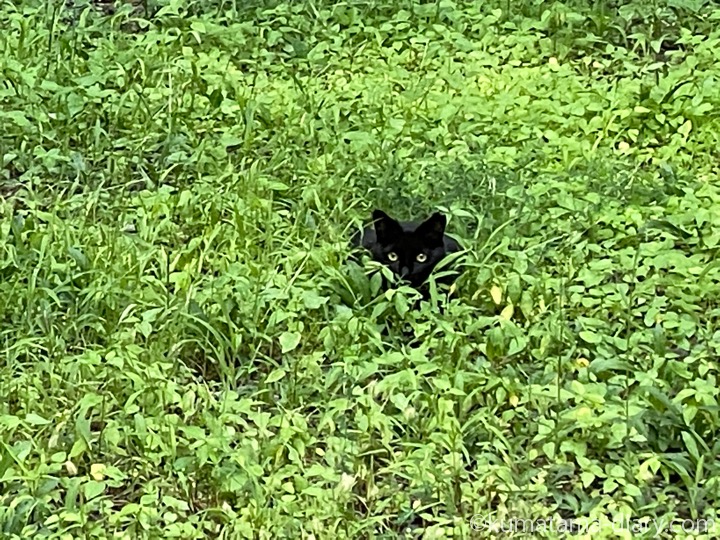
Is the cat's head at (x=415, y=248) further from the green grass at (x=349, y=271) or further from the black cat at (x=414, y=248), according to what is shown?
the green grass at (x=349, y=271)

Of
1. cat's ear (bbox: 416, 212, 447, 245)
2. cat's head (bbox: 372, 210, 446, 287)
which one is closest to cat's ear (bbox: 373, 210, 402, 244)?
cat's head (bbox: 372, 210, 446, 287)

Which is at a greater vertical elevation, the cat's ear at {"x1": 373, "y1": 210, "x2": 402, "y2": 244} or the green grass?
the cat's ear at {"x1": 373, "y1": 210, "x2": 402, "y2": 244}

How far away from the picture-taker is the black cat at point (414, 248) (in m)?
5.08

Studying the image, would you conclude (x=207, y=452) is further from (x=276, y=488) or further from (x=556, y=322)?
(x=556, y=322)

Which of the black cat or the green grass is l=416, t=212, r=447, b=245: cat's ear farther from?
the green grass

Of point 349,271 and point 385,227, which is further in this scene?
point 385,227

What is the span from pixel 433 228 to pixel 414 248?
12 cm

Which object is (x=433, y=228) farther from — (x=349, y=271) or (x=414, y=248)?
(x=349, y=271)

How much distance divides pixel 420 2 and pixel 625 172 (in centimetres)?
220

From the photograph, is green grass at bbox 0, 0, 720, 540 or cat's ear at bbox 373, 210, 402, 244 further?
cat's ear at bbox 373, 210, 402, 244

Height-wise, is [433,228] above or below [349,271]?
above

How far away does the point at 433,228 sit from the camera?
509 cm

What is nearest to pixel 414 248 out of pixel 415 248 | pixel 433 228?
pixel 415 248

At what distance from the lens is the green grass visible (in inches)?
158
